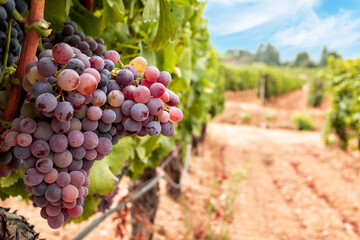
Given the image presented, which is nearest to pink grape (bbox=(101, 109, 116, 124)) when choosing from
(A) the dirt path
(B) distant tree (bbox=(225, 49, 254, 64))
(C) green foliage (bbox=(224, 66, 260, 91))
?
(B) distant tree (bbox=(225, 49, 254, 64))

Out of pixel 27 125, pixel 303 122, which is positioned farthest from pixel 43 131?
pixel 303 122

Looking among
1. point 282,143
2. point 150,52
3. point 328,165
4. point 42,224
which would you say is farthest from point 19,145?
point 282,143

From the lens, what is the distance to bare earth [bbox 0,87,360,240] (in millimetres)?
4879

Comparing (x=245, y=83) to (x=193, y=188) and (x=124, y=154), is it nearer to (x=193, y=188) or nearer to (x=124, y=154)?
(x=193, y=188)

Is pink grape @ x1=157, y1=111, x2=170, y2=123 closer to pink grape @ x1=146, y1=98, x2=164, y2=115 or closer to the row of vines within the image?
pink grape @ x1=146, y1=98, x2=164, y2=115

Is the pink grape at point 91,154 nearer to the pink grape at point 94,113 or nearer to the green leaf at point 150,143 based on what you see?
the pink grape at point 94,113

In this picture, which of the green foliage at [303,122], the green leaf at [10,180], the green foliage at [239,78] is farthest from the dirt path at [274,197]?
the green foliage at [239,78]

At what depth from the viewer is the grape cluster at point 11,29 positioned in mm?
702

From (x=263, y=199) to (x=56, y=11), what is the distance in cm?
648

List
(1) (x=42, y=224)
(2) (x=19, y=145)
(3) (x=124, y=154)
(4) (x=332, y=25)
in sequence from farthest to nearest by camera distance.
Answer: (1) (x=42, y=224)
(3) (x=124, y=154)
(4) (x=332, y=25)
(2) (x=19, y=145)

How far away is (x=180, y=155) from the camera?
21.6 feet

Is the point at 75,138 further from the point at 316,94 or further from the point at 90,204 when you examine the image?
the point at 316,94

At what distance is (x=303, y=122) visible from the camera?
747 inches

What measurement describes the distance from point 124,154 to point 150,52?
0.56 m
